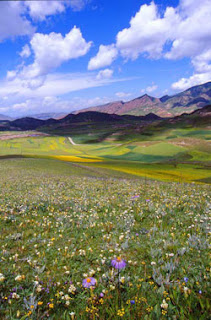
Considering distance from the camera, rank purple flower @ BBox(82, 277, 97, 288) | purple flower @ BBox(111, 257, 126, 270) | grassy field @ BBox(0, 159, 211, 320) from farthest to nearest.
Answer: purple flower @ BBox(111, 257, 126, 270) → purple flower @ BBox(82, 277, 97, 288) → grassy field @ BBox(0, 159, 211, 320)

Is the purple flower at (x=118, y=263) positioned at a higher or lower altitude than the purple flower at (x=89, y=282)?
higher

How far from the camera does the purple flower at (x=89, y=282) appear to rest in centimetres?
464

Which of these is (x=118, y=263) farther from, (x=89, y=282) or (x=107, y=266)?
(x=89, y=282)

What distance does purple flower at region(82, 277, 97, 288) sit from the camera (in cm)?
464

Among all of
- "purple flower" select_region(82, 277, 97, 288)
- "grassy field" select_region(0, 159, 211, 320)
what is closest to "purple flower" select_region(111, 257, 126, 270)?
"grassy field" select_region(0, 159, 211, 320)

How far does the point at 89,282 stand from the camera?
4.75m

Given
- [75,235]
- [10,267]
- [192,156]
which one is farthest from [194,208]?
[192,156]

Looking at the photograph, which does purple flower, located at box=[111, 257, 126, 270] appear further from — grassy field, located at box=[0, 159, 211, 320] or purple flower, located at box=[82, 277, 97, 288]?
purple flower, located at box=[82, 277, 97, 288]

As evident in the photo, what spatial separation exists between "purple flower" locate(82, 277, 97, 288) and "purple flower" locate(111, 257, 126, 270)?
2.62ft

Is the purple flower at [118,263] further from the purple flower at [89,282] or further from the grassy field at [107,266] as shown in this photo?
the purple flower at [89,282]

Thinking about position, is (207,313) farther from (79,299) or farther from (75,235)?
(75,235)

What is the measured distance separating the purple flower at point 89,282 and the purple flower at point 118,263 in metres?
0.80

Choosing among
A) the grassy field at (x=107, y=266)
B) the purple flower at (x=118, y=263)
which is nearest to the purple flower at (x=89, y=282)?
the grassy field at (x=107, y=266)

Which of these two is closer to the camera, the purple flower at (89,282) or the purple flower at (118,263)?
the purple flower at (89,282)
